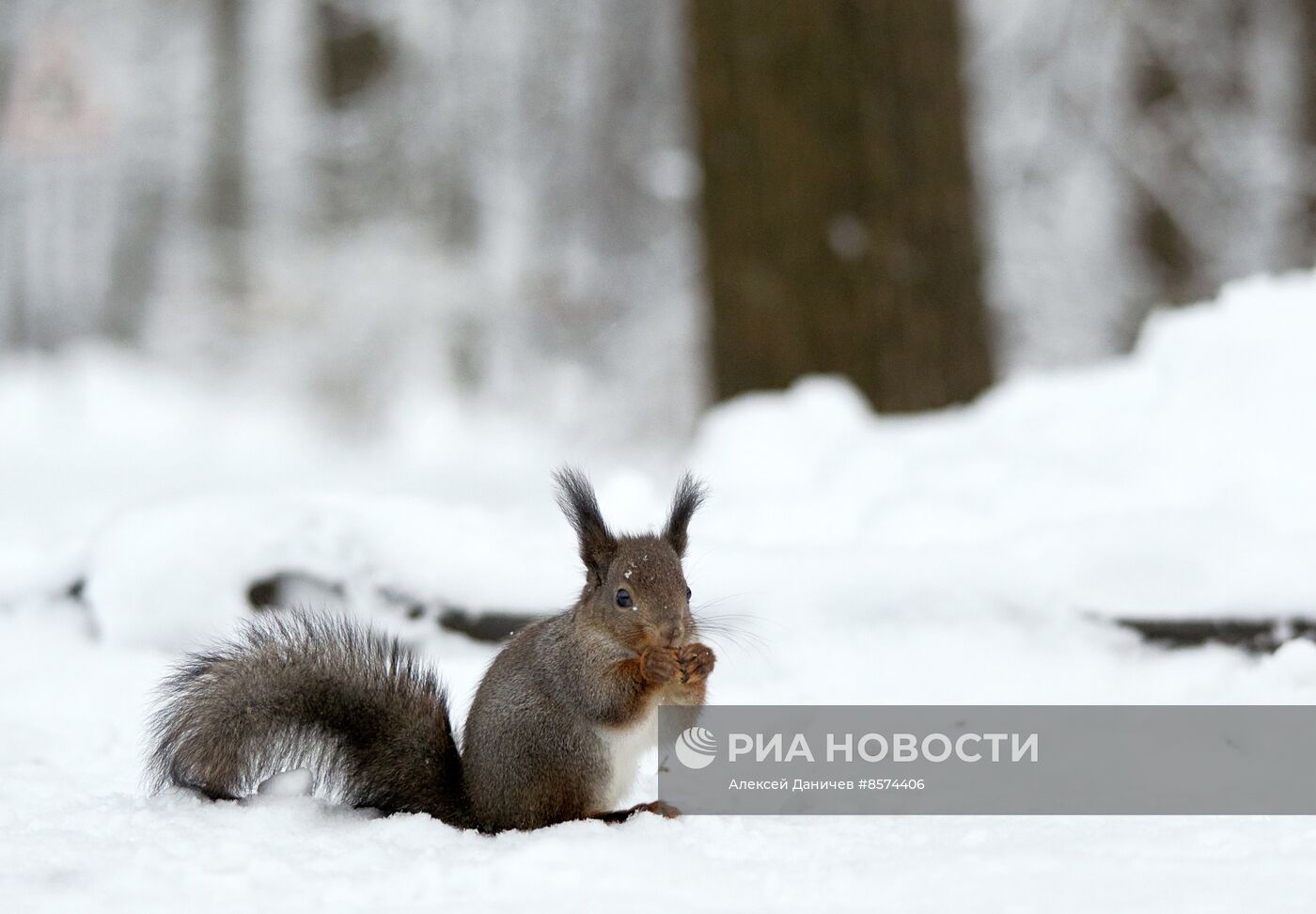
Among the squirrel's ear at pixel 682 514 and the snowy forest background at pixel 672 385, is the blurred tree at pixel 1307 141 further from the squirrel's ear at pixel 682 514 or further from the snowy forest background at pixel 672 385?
the squirrel's ear at pixel 682 514

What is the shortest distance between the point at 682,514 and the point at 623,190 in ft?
24.2

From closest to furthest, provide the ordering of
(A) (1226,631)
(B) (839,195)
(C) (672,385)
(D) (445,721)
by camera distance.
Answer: (D) (445,721) < (A) (1226,631) < (B) (839,195) < (C) (672,385)

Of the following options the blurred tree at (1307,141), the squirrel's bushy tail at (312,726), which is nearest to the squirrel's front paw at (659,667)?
the squirrel's bushy tail at (312,726)

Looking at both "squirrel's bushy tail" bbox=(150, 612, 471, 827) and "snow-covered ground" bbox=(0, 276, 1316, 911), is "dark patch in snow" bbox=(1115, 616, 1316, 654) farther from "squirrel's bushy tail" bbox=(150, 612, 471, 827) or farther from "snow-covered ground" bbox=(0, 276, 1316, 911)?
"squirrel's bushy tail" bbox=(150, 612, 471, 827)

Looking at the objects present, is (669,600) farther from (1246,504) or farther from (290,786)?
(1246,504)

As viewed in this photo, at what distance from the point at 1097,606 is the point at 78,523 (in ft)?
8.35

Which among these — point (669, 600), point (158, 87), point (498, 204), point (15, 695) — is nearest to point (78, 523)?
point (15, 695)

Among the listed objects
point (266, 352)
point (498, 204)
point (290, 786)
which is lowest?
point (290, 786)

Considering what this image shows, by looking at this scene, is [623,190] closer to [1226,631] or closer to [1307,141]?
[1307,141]

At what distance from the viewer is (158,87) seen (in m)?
10.9

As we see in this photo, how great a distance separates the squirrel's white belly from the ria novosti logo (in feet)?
0.19

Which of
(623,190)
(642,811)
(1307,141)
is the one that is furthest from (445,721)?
(1307,141)

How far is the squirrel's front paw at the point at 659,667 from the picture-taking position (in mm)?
1788

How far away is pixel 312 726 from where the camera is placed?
1793mm
